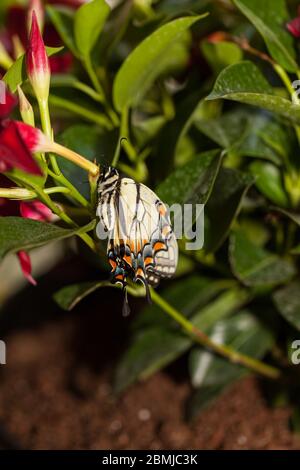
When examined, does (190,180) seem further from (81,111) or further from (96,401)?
(96,401)

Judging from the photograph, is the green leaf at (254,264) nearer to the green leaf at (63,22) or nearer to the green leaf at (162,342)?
the green leaf at (162,342)

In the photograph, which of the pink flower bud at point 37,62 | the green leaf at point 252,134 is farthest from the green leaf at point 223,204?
the pink flower bud at point 37,62

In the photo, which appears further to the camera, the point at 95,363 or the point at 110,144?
the point at 95,363

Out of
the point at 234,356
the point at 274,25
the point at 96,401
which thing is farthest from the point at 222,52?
the point at 96,401

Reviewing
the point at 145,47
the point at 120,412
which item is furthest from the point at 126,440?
the point at 145,47

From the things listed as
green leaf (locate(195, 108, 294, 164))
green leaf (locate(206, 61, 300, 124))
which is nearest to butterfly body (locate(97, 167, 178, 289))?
green leaf (locate(206, 61, 300, 124))

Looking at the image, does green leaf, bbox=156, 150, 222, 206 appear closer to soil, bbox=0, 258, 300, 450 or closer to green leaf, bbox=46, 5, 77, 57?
green leaf, bbox=46, 5, 77, 57
